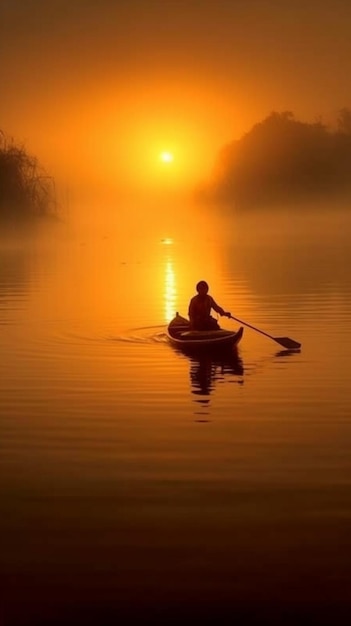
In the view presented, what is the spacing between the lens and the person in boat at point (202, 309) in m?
18.7

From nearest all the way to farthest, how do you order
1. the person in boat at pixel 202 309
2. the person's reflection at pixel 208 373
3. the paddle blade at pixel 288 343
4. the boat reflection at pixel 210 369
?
the person's reflection at pixel 208 373 < the boat reflection at pixel 210 369 < the paddle blade at pixel 288 343 < the person in boat at pixel 202 309

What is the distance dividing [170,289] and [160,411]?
74.3 ft

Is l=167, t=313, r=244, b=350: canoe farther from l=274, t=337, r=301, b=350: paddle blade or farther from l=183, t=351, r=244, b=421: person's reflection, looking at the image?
l=274, t=337, r=301, b=350: paddle blade

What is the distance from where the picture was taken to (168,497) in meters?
8.91

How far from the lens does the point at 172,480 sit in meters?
9.47

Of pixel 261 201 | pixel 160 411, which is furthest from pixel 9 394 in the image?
pixel 261 201

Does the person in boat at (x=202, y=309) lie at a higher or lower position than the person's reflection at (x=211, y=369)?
higher

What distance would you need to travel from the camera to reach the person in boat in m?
18.7

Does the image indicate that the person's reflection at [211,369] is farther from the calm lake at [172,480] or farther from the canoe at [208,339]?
the canoe at [208,339]

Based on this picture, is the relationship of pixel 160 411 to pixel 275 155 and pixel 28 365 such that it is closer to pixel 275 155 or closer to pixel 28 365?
pixel 28 365

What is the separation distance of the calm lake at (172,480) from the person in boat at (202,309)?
32.4 inches

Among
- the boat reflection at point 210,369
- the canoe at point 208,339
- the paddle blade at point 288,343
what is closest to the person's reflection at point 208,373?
the boat reflection at point 210,369

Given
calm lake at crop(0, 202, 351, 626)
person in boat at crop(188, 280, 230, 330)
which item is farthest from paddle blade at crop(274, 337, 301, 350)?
person in boat at crop(188, 280, 230, 330)

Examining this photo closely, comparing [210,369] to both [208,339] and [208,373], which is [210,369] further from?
[208,339]
